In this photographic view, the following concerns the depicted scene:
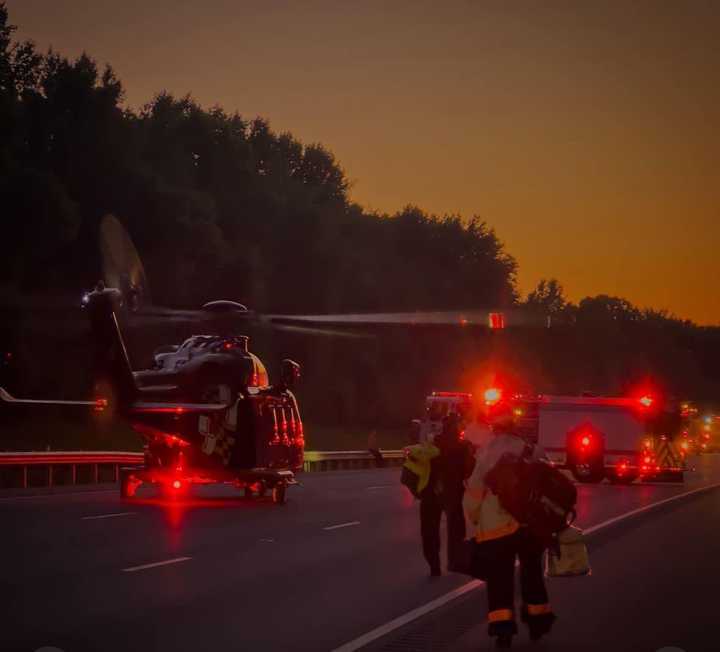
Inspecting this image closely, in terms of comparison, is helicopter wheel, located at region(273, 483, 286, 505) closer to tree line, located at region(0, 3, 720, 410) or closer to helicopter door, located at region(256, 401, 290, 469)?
helicopter door, located at region(256, 401, 290, 469)

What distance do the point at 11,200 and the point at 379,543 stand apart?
118 ft

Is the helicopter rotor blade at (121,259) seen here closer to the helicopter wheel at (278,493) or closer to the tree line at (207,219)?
the helicopter wheel at (278,493)

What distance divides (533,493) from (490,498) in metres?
0.42

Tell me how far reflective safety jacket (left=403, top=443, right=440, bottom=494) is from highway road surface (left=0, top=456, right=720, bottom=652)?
1.11m

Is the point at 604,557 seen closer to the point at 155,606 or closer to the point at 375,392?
the point at 155,606

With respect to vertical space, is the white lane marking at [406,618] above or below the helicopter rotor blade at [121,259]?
below

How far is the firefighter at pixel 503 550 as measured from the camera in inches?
442

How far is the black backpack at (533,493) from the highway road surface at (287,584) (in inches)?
47.3

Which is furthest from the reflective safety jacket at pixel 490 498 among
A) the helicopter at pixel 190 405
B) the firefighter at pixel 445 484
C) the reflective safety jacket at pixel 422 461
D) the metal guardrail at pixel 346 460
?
the metal guardrail at pixel 346 460

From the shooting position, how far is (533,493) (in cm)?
1116

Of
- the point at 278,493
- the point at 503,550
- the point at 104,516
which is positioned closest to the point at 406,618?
the point at 503,550

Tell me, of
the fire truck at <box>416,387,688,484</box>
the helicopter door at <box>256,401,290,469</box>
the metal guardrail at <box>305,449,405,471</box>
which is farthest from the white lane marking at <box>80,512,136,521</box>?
the metal guardrail at <box>305,449,405,471</box>

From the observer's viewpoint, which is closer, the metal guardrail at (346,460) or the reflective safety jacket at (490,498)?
the reflective safety jacket at (490,498)

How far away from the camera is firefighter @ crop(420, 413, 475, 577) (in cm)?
1623
